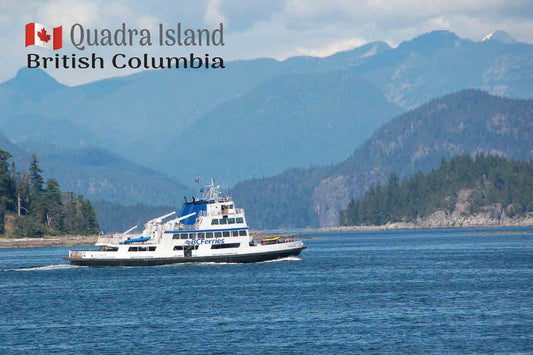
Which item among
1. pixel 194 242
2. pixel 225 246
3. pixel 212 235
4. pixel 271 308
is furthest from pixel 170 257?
pixel 271 308

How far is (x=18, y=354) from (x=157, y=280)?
149 ft

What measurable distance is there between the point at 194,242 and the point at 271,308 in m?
40.0

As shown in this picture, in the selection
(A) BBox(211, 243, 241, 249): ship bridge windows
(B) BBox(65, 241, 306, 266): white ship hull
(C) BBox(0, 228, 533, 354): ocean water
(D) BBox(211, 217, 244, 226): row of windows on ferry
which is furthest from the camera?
(B) BBox(65, 241, 306, 266): white ship hull

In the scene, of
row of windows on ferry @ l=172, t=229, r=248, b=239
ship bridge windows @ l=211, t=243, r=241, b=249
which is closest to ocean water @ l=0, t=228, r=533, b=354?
ship bridge windows @ l=211, t=243, r=241, b=249

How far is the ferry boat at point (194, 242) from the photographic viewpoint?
11950 cm

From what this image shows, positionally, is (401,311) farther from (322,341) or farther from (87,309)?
(87,309)

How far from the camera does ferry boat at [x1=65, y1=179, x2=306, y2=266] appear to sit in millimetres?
119500

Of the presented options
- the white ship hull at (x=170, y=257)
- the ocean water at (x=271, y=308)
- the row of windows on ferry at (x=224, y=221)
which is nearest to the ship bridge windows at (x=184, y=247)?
the white ship hull at (x=170, y=257)

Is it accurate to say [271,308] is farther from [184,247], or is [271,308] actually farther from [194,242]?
[184,247]

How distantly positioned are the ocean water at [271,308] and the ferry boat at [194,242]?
1.58 m

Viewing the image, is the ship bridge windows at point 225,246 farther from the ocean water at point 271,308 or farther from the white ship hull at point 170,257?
the ocean water at point 271,308

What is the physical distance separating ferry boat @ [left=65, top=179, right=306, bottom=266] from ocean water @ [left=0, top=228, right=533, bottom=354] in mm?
1580

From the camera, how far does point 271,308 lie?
81.8 meters

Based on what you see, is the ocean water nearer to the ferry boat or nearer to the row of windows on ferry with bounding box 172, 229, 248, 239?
the ferry boat
